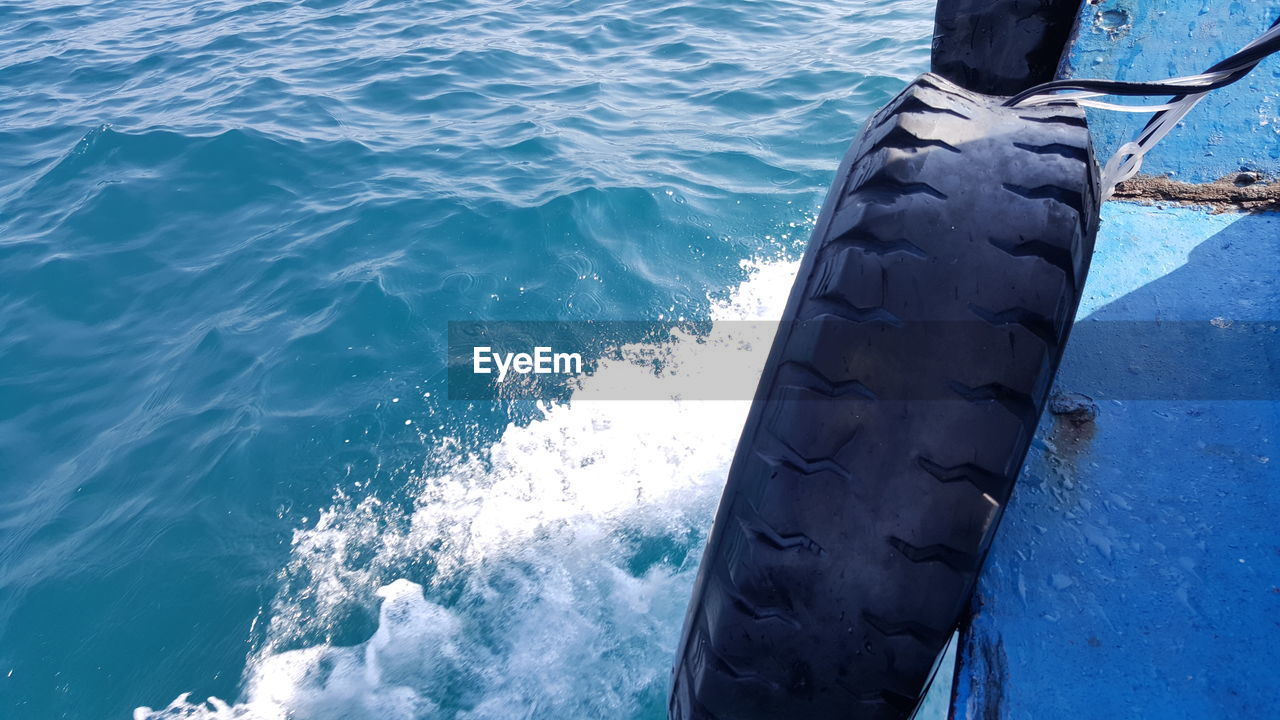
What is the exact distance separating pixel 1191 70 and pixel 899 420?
6.47 feet

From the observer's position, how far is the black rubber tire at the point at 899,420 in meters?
1.42

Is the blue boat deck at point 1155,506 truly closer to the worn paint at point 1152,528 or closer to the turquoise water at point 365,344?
the worn paint at point 1152,528

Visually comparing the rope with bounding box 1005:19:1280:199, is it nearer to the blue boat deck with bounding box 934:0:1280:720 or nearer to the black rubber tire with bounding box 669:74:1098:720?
the black rubber tire with bounding box 669:74:1098:720

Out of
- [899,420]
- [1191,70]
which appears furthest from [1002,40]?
[899,420]

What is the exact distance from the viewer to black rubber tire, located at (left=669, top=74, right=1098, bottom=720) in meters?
1.42

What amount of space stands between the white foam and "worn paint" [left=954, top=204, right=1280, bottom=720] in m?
1.67

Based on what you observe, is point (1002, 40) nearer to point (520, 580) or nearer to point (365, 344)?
point (520, 580)

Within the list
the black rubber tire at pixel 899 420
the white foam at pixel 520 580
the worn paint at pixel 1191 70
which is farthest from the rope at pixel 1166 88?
the white foam at pixel 520 580

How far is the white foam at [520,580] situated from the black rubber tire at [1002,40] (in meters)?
2.02

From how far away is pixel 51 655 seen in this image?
10.6 ft

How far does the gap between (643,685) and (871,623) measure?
1.60m

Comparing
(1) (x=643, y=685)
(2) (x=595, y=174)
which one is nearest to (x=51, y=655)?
(1) (x=643, y=685)

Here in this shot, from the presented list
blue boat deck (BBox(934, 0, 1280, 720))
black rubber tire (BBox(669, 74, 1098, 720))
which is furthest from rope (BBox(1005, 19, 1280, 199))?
blue boat deck (BBox(934, 0, 1280, 720))

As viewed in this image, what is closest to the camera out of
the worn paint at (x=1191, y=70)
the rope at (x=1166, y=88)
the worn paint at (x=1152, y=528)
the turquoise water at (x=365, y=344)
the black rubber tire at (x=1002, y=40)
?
the worn paint at (x=1152, y=528)
